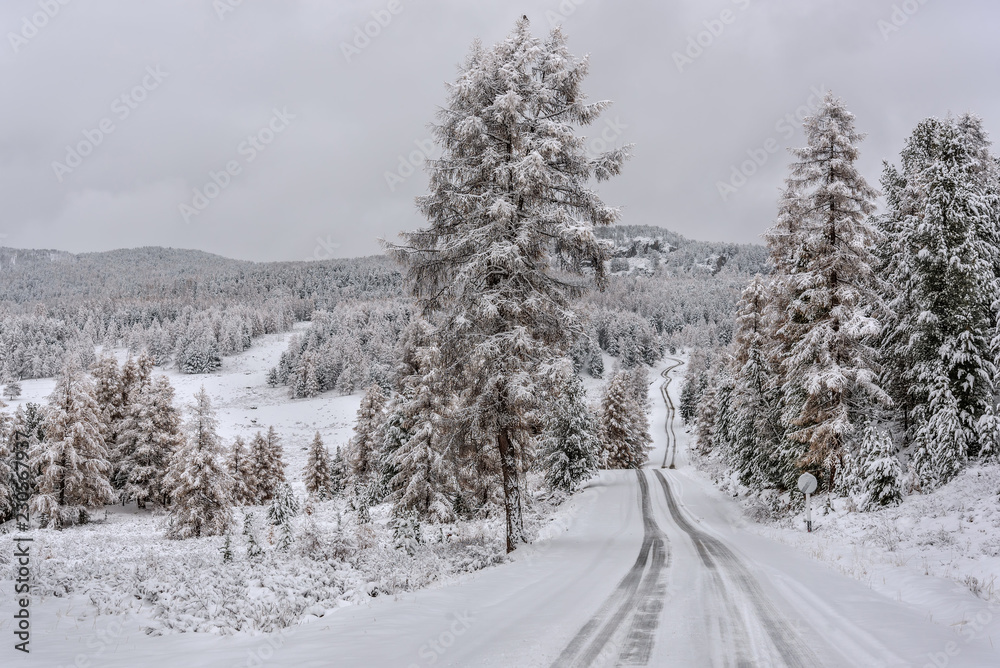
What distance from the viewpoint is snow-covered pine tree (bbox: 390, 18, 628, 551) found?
11.6 meters

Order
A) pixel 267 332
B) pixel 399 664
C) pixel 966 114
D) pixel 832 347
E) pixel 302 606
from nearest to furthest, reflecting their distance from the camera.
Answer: pixel 399 664, pixel 302 606, pixel 832 347, pixel 966 114, pixel 267 332

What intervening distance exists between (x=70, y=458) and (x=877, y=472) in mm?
36303

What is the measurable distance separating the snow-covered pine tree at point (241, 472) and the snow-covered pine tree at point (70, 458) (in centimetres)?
869

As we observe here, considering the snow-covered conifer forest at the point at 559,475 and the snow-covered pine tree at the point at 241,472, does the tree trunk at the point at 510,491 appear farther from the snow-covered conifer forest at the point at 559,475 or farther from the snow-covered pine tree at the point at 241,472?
the snow-covered pine tree at the point at 241,472

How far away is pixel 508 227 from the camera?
12109mm

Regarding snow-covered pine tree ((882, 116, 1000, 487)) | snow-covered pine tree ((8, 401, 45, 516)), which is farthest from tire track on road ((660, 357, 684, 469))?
snow-covered pine tree ((8, 401, 45, 516))

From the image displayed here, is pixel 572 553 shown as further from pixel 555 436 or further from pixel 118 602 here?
pixel 555 436

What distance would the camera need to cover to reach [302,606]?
766 centimetres

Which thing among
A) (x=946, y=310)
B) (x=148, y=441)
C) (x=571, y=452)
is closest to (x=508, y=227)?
(x=946, y=310)

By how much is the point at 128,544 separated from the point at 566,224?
19974 millimetres

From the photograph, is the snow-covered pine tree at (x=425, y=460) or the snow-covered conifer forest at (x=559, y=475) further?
the snow-covered pine tree at (x=425, y=460)

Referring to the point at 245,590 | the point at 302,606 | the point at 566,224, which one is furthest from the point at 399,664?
the point at 566,224

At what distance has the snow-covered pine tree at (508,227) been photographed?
11625 millimetres

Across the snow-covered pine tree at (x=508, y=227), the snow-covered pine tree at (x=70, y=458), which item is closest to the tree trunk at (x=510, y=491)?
the snow-covered pine tree at (x=508, y=227)
